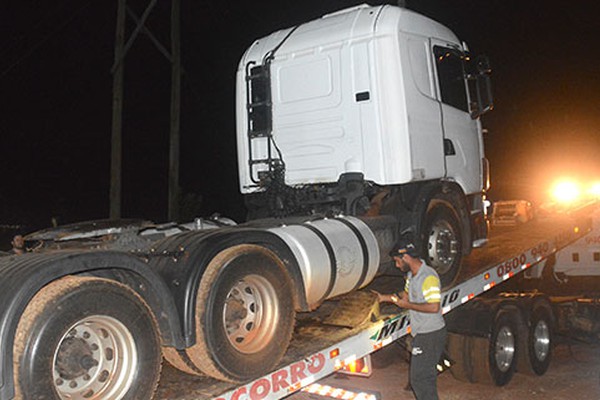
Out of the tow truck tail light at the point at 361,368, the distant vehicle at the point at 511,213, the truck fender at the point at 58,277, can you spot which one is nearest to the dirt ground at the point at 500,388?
the tow truck tail light at the point at 361,368

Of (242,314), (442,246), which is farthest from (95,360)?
(442,246)

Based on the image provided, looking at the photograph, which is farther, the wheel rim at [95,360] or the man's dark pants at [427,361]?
the man's dark pants at [427,361]

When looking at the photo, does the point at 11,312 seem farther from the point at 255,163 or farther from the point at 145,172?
the point at 145,172

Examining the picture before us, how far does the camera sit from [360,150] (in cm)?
604

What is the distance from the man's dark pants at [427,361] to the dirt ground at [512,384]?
48.1 inches

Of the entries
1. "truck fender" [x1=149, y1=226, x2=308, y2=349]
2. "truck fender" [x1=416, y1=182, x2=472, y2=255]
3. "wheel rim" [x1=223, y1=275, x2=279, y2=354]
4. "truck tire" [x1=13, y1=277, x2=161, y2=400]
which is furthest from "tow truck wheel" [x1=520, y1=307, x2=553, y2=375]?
"truck tire" [x1=13, y1=277, x2=161, y2=400]

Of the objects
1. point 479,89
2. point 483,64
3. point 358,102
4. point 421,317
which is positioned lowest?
point 421,317

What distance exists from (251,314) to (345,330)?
1151mm

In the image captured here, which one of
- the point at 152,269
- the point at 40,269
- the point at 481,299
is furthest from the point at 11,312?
the point at 481,299

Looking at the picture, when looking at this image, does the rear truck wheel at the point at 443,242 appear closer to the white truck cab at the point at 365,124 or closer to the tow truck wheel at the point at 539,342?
the white truck cab at the point at 365,124

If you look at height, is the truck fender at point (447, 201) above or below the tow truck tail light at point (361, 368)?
above

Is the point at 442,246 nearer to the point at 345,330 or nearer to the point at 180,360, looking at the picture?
the point at 345,330

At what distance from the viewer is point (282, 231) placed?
15.6 feet

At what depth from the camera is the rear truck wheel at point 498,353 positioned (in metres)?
7.07
